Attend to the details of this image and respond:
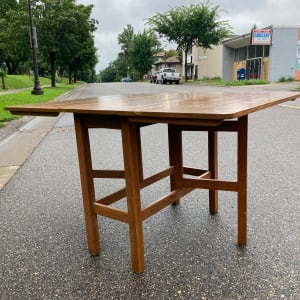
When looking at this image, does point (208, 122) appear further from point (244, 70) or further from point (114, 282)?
point (244, 70)

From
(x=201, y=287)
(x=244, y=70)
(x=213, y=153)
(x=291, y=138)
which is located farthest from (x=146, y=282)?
(x=244, y=70)

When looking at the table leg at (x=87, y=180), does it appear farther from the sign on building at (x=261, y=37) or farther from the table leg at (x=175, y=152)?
the sign on building at (x=261, y=37)

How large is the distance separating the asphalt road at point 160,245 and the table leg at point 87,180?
12 cm

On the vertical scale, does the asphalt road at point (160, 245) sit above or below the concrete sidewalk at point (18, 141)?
above

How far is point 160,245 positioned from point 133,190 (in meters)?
0.65

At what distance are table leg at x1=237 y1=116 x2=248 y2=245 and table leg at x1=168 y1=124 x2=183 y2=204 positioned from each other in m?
0.63

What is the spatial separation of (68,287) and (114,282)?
0.87ft

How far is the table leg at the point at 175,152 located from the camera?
2.97 meters

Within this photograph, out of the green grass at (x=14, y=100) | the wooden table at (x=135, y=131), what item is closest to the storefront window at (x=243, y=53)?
the green grass at (x=14, y=100)

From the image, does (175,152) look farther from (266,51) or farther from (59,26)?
(266,51)

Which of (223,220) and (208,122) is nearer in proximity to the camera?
(208,122)

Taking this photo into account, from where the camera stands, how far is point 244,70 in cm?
3497

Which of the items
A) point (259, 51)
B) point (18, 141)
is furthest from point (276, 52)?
point (18, 141)

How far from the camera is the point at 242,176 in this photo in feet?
7.97
